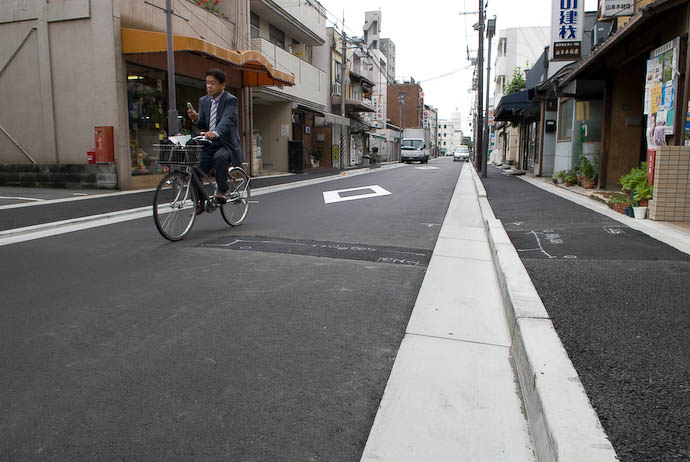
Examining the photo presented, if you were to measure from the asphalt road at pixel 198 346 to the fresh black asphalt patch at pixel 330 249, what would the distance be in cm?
2

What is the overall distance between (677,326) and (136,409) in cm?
285

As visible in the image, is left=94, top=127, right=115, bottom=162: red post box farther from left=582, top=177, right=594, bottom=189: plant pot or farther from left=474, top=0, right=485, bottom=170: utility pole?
left=474, top=0, right=485, bottom=170: utility pole

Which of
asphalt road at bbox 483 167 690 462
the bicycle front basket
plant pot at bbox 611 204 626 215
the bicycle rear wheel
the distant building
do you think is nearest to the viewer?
asphalt road at bbox 483 167 690 462

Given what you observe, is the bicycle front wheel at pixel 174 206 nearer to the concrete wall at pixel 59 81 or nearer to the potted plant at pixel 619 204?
the potted plant at pixel 619 204

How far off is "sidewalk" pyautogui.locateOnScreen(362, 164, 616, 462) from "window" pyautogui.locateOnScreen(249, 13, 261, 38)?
68.2 feet

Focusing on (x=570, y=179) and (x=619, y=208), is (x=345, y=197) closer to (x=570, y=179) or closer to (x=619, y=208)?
(x=619, y=208)

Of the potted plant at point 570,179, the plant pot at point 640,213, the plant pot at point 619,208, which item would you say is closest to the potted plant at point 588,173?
the potted plant at point 570,179

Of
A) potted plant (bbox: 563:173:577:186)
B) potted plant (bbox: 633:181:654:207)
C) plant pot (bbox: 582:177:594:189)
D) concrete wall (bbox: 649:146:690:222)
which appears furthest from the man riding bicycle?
potted plant (bbox: 563:173:577:186)

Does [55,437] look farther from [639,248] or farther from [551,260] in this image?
[639,248]

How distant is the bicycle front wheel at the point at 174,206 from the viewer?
5.54 meters

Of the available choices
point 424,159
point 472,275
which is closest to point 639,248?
point 472,275

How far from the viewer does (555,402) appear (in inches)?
78.2

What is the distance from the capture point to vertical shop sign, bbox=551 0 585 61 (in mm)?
14109

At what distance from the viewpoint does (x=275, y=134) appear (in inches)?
981
